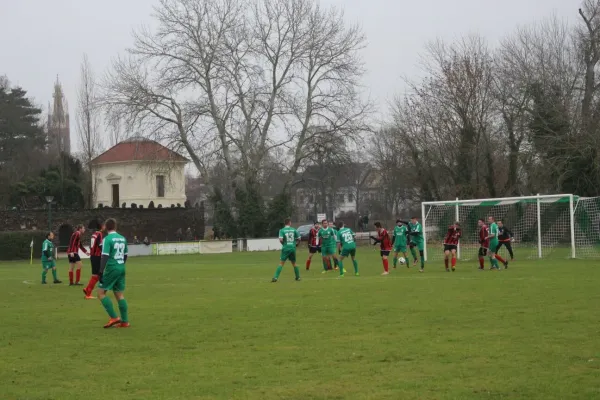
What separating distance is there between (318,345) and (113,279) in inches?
177

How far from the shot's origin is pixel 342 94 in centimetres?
6562

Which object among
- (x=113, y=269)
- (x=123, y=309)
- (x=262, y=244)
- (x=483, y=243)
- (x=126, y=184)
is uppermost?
(x=126, y=184)

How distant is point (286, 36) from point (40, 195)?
2692 cm

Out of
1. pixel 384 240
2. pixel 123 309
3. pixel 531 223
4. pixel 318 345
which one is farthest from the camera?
pixel 531 223

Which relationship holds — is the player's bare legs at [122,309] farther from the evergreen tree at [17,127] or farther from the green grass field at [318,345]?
the evergreen tree at [17,127]

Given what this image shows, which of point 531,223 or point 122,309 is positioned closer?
point 122,309

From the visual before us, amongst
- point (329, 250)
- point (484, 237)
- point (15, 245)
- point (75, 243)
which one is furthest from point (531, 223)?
point (15, 245)

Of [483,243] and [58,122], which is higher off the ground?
[58,122]

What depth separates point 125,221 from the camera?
7362 centimetres

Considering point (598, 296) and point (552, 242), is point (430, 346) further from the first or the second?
point (552, 242)

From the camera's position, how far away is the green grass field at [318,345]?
917cm

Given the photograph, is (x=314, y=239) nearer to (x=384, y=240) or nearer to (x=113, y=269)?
(x=384, y=240)

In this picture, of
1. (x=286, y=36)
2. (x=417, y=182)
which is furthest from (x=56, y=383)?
(x=286, y=36)

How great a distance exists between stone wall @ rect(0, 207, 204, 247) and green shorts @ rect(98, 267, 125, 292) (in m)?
54.9
